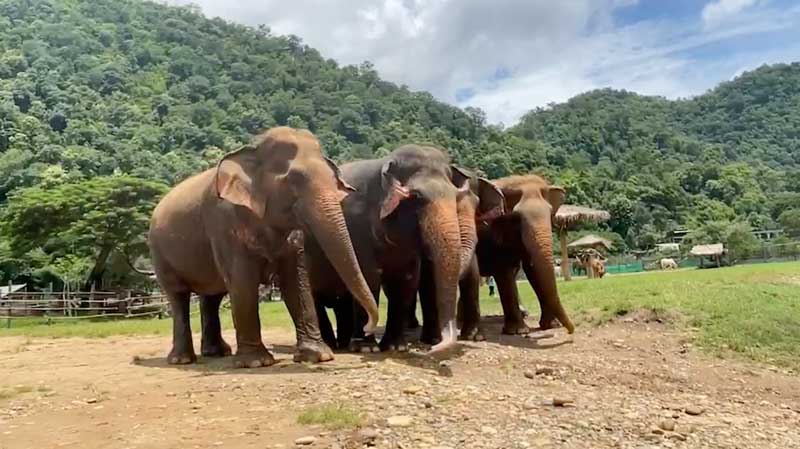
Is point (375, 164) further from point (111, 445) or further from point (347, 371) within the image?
point (111, 445)

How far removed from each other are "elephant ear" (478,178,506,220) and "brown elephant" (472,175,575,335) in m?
0.36

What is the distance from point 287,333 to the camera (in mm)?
15484

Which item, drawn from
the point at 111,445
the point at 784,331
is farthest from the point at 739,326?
the point at 111,445

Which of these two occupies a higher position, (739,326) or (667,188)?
(667,188)

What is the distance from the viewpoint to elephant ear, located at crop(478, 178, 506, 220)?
39.0 feet

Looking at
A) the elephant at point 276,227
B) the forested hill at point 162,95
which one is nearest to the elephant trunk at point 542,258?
the elephant at point 276,227

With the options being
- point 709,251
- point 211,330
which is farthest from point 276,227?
point 709,251

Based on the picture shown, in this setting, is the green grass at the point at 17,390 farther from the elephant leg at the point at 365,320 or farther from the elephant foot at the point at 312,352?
the elephant leg at the point at 365,320

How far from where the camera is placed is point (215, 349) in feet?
36.6

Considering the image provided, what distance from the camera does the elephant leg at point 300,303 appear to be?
9398mm

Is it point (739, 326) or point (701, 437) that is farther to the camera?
point (739, 326)

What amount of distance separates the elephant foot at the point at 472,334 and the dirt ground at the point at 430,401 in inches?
22.3

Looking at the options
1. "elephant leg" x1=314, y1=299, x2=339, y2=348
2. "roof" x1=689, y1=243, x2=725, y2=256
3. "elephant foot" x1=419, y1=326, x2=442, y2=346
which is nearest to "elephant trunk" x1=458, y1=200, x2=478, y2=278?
"elephant foot" x1=419, y1=326, x2=442, y2=346

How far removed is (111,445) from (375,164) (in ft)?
20.2
